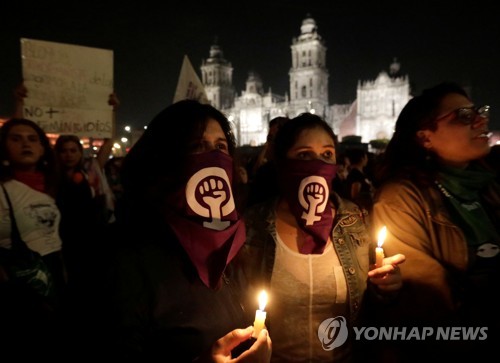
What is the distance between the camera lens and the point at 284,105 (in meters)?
87.9

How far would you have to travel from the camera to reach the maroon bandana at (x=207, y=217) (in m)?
1.60

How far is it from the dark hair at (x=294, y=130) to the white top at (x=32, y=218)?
2.17 m

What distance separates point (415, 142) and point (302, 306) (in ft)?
4.41

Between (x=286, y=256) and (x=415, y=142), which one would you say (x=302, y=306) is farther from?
(x=415, y=142)

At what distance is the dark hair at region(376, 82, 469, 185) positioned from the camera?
2.43m

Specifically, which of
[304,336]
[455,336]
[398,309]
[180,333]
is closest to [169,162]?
[180,333]

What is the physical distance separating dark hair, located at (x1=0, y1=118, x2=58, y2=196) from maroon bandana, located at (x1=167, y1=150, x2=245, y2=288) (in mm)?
2381

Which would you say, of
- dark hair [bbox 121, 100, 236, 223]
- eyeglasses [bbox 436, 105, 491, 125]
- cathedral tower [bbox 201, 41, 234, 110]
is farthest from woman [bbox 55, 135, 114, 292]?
cathedral tower [bbox 201, 41, 234, 110]

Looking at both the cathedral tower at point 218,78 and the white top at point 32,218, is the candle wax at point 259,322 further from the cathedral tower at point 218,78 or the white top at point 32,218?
the cathedral tower at point 218,78

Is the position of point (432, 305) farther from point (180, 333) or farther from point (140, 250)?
point (140, 250)

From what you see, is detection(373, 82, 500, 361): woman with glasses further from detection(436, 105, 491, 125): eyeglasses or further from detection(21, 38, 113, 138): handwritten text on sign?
detection(21, 38, 113, 138): handwritten text on sign

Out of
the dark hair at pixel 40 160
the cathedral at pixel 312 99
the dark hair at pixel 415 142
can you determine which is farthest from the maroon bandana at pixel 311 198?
the cathedral at pixel 312 99

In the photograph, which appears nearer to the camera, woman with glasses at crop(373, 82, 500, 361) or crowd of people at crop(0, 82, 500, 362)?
crowd of people at crop(0, 82, 500, 362)

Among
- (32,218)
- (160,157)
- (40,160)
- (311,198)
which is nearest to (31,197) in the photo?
(32,218)
